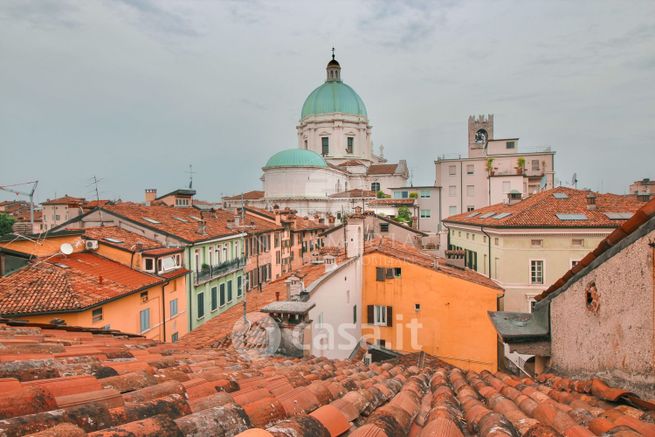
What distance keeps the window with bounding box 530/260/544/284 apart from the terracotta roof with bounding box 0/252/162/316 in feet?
59.2

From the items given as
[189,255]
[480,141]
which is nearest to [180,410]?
[189,255]

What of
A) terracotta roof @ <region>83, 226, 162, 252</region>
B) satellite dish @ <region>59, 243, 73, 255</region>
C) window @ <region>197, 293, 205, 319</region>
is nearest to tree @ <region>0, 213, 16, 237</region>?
terracotta roof @ <region>83, 226, 162, 252</region>

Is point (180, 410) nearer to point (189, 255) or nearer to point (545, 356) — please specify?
point (545, 356)

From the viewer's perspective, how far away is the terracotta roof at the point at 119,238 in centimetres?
1702

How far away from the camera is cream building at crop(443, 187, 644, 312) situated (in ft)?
67.2

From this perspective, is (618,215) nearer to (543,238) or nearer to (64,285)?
(543,238)

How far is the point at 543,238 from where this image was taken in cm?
2089

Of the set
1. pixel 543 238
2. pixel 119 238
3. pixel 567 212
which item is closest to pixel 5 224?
pixel 119 238

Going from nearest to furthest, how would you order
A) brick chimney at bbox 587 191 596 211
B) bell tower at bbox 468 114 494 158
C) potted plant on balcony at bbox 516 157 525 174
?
brick chimney at bbox 587 191 596 211 < potted plant on balcony at bbox 516 157 525 174 < bell tower at bbox 468 114 494 158

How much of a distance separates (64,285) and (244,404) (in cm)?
1193

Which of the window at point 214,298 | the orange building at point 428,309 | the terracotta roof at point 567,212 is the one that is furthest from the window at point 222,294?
the terracotta roof at point 567,212

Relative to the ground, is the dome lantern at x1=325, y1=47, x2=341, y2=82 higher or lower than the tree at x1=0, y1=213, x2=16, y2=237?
higher

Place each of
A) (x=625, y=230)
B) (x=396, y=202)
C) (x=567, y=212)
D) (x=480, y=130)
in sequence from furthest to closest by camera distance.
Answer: (x=480, y=130) < (x=396, y=202) < (x=567, y=212) < (x=625, y=230)

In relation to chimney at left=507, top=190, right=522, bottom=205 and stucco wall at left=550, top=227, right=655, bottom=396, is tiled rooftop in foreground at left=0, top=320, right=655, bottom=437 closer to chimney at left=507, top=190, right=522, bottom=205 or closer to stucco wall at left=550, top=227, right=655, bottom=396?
stucco wall at left=550, top=227, right=655, bottom=396
